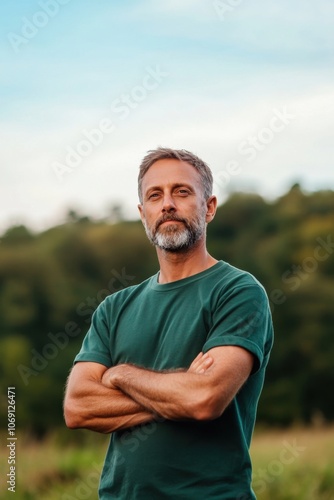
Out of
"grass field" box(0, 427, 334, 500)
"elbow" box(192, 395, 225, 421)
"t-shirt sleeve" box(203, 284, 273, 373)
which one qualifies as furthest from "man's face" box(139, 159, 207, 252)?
"grass field" box(0, 427, 334, 500)

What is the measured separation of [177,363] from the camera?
11.0 ft

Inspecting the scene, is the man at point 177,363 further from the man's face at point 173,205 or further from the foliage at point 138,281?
the foliage at point 138,281

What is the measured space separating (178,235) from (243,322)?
0.45m

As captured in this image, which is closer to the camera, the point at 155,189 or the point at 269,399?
the point at 155,189

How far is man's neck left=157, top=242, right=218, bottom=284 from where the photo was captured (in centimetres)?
358

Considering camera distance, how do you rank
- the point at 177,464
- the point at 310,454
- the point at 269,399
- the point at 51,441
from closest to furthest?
the point at 177,464, the point at 310,454, the point at 51,441, the point at 269,399

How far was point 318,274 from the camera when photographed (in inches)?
923

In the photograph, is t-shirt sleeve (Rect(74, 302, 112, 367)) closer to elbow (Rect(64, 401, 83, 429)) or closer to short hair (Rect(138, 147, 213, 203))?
elbow (Rect(64, 401, 83, 429))

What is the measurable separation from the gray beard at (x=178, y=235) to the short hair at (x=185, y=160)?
18 centimetres

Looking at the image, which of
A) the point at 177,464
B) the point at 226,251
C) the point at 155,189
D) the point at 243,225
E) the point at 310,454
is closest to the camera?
the point at 177,464

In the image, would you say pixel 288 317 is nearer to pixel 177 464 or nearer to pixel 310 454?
pixel 310 454

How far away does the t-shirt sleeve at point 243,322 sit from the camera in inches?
129

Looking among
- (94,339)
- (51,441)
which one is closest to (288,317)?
(51,441)

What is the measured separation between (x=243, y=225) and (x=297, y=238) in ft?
4.75
